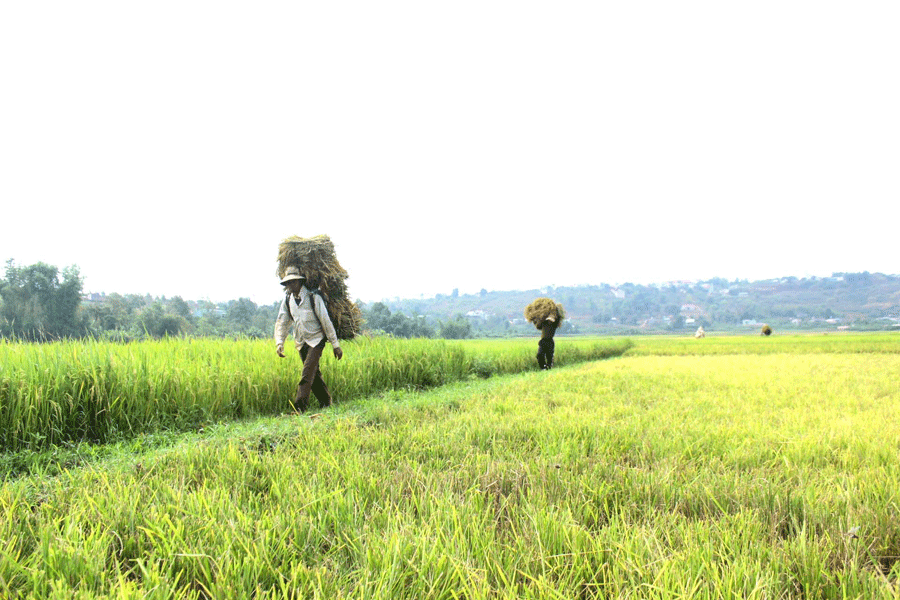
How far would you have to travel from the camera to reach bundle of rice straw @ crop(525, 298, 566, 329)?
11.8 metres

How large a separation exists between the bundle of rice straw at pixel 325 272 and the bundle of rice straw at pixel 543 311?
16.0 ft

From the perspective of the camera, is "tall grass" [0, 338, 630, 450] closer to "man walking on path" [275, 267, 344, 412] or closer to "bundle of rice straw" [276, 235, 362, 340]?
"man walking on path" [275, 267, 344, 412]

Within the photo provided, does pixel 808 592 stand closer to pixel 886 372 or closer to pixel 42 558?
pixel 42 558

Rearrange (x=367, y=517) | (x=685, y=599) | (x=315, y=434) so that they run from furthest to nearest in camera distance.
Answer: (x=315, y=434), (x=367, y=517), (x=685, y=599)

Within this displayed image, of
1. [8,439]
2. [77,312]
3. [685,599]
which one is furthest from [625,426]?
[77,312]

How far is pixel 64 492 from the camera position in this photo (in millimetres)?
2377

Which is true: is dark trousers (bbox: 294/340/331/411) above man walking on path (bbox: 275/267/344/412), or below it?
below

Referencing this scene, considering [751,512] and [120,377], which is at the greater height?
[120,377]

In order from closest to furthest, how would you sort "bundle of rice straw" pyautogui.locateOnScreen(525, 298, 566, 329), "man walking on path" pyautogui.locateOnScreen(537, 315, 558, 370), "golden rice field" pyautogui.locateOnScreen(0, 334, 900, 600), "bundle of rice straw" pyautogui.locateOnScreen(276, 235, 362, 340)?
"golden rice field" pyautogui.locateOnScreen(0, 334, 900, 600), "bundle of rice straw" pyautogui.locateOnScreen(276, 235, 362, 340), "man walking on path" pyautogui.locateOnScreen(537, 315, 558, 370), "bundle of rice straw" pyautogui.locateOnScreen(525, 298, 566, 329)

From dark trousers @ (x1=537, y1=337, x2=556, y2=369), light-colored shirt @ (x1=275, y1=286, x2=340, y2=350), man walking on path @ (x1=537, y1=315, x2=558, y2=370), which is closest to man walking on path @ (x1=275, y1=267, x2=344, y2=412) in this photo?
light-colored shirt @ (x1=275, y1=286, x2=340, y2=350)

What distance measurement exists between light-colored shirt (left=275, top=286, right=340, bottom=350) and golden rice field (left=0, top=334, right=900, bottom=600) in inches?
65.7

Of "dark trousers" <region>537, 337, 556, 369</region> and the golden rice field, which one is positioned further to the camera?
"dark trousers" <region>537, 337, 556, 369</region>

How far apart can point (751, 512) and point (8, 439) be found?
5.44 metres

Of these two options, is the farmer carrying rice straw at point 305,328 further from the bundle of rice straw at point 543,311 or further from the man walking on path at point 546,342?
the bundle of rice straw at point 543,311
